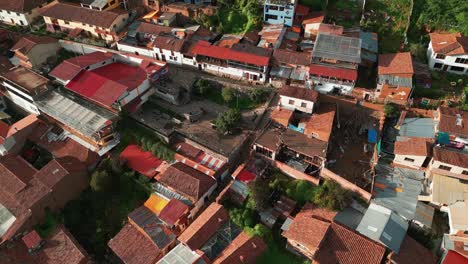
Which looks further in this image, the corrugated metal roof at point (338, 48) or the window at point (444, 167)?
the corrugated metal roof at point (338, 48)

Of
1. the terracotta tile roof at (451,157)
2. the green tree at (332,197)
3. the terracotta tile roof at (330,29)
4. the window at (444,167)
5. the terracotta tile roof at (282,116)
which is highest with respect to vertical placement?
the terracotta tile roof at (330,29)

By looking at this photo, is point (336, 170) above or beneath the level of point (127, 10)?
beneath

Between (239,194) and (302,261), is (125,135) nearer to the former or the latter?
(239,194)

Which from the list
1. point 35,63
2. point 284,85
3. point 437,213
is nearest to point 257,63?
point 284,85

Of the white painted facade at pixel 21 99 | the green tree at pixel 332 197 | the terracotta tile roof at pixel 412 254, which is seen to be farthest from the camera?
the white painted facade at pixel 21 99

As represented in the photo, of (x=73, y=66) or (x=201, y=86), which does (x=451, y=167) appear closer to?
(x=201, y=86)

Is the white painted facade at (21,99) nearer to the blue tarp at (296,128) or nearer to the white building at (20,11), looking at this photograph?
the white building at (20,11)

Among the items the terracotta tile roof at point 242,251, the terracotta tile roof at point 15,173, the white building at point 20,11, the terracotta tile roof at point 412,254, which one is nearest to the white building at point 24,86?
the terracotta tile roof at point 15,173
